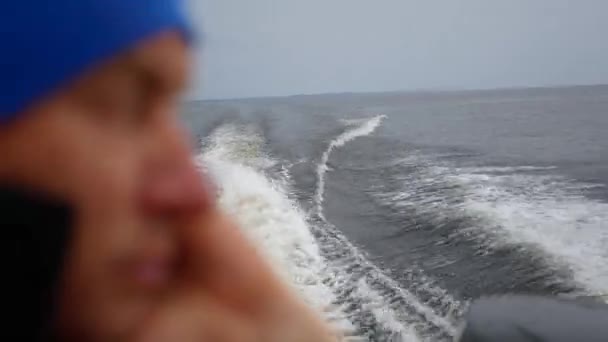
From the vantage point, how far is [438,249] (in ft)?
23.1

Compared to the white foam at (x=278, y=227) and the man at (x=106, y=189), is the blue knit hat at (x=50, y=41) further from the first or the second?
the white foam at (x=278, y=227)

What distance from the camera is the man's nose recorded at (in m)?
0.59

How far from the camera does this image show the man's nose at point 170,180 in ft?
1.93

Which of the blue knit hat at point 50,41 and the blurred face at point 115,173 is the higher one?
the blue knit hat at point 50,41

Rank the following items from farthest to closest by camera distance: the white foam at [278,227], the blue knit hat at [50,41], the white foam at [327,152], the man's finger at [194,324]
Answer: the white foam at [327,152] < the white foam at [278,227] < the man's finger at [194,324] < the blue knit hat at [50,41]

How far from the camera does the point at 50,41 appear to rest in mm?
517

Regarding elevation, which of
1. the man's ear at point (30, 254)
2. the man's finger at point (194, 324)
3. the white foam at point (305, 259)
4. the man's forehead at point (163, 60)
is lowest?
the white foam at point (305, 259)

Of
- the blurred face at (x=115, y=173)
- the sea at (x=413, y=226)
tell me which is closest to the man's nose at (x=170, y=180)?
the blurred face at (x=115, y=173)

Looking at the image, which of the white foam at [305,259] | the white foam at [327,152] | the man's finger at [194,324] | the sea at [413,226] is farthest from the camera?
the white foam at [327,152]

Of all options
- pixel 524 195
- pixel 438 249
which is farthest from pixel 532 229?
pixel 524 195

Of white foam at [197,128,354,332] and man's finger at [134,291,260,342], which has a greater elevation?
man's finger at [134,291,260,342]

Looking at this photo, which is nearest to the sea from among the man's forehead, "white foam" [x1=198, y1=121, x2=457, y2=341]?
"white foam" [x1=198, y1=121, x2=457, y2=341]

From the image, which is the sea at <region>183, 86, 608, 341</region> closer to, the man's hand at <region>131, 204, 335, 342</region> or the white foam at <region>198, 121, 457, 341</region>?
the white foam at <region>198, 121, 457, 341</region>

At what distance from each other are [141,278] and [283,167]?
468 inches
